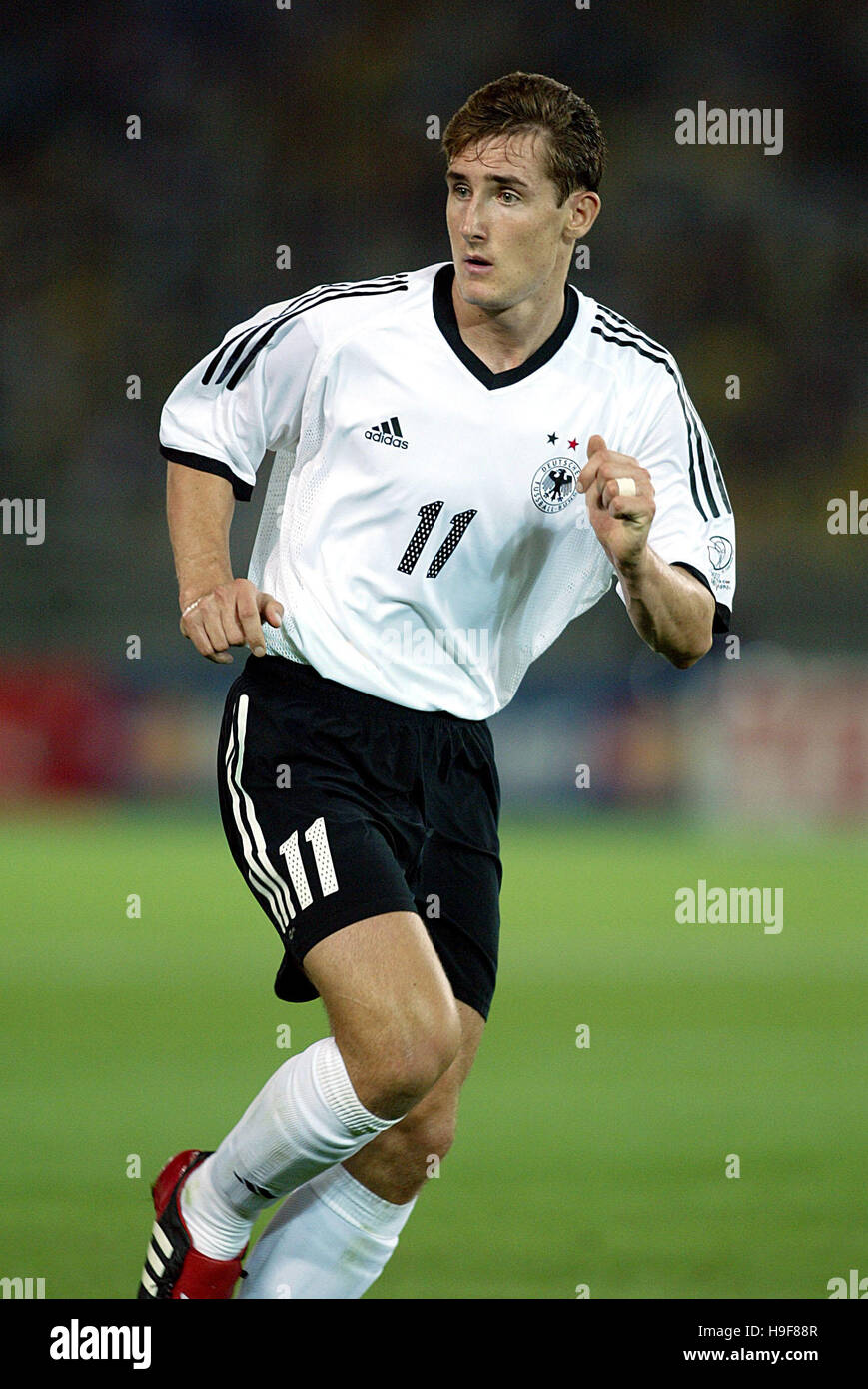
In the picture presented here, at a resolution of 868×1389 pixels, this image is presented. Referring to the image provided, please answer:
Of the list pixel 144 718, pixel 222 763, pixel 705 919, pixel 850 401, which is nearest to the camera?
pixel 222 763

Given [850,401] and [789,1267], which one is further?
[850,401]

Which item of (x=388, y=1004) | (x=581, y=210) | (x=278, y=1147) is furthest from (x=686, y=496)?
(x=278, y=1147)

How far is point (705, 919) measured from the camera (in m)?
11.0

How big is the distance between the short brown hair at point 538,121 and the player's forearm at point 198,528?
2.73 feet

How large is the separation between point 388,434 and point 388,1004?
1166mm

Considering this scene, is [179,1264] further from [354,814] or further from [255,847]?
[354,814]

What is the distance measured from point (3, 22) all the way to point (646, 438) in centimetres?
1599

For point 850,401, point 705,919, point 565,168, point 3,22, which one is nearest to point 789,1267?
point 565,168

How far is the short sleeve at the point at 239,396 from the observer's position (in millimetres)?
3514

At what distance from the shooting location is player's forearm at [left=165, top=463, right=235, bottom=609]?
10.9ft

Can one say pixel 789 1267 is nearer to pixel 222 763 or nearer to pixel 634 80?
pixel 222 763

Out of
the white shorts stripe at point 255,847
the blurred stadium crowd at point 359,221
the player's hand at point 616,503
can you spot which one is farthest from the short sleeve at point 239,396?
the blurred stadium crowd at point 359,221

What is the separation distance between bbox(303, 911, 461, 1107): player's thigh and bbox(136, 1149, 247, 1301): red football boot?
499mm

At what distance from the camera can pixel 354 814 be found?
10.6 ft
